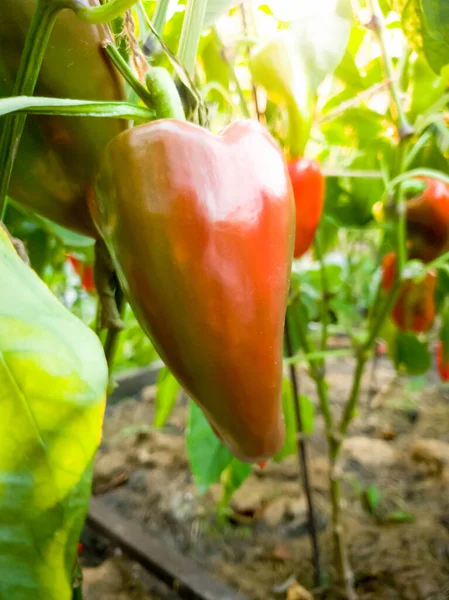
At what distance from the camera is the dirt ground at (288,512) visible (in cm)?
77

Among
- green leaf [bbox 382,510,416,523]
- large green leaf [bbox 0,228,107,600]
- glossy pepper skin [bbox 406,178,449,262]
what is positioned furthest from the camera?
green leaf [bbox 382,510,416,523]

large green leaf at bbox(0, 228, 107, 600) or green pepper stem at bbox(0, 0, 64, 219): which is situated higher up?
green pepper stem at bbox(0, 0, 64, 219)

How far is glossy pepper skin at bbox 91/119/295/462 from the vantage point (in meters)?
0.23

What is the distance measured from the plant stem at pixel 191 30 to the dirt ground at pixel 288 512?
0.65 metres

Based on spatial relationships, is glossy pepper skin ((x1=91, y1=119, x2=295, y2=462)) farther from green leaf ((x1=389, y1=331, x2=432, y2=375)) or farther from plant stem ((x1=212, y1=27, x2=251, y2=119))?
green leaf ((x1=389, y1=331, x2=432, y2=375))

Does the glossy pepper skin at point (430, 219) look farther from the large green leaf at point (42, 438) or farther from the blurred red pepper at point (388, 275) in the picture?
the large green leaf at point (42, 438)

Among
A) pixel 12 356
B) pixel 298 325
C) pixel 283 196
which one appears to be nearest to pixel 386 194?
pixel 298 325

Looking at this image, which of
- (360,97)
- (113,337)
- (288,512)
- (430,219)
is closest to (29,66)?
(113,337)

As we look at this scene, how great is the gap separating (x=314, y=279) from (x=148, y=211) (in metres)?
0.88

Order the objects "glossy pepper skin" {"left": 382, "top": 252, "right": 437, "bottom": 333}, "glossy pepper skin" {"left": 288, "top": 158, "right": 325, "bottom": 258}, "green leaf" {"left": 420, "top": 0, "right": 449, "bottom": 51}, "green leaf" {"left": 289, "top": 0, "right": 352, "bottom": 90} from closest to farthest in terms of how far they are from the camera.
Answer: "green leaf" {"left": 420, "top": 0, "right": 449, "bottom": 51} < "green leaf" {"left": 289, "top": 0, "right": 352, "bottom": 90} < "glossy pepper skin" {"left": 288, "top": 158, "right": 325, "bottom": 258} < "glossy pepper skin" {"left": 382, "top": 252, "right": 437, "bottom": 333}

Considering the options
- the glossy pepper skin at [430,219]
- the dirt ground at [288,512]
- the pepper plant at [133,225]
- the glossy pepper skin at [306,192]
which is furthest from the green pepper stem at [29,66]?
the dirt ground at [288,512]

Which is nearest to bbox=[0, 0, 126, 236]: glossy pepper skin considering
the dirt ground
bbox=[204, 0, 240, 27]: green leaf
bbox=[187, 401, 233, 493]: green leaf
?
bbox=[204, 0, 240, 27]: green leaf

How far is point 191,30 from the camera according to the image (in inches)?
11.4

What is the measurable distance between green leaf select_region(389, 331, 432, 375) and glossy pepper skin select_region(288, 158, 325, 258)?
14.5 inches
